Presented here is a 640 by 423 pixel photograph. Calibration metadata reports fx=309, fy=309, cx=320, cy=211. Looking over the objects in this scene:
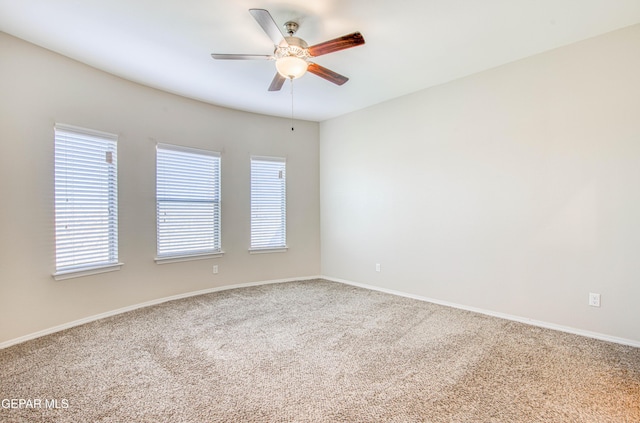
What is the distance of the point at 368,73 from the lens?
361 cm

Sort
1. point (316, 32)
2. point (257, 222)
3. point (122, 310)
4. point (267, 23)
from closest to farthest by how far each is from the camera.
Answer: point (267, 23) → point (316, 32) → point (122, 310) → point (257, 222)

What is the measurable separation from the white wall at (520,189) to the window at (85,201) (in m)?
3.43

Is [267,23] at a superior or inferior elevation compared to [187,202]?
superior

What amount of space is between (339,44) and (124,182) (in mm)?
3022

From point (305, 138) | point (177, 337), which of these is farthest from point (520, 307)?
point (305, 138)

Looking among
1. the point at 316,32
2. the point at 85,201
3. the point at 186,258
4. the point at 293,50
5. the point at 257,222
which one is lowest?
the point at 186,258

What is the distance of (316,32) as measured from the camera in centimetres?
277

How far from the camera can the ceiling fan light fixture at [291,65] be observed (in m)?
2.54

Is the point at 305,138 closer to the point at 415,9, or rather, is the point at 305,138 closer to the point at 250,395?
the point at 415,9

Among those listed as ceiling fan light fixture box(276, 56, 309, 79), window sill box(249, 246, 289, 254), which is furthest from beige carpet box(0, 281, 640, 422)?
ceiling fan light fixture box(276, 56, 309, 79)

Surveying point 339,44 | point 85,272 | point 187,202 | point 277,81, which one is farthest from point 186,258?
point 339,44

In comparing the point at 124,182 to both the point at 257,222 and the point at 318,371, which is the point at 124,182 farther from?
the point at 318,371

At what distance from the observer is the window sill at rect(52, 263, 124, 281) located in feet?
10.4

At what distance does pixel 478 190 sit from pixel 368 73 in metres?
1.90
